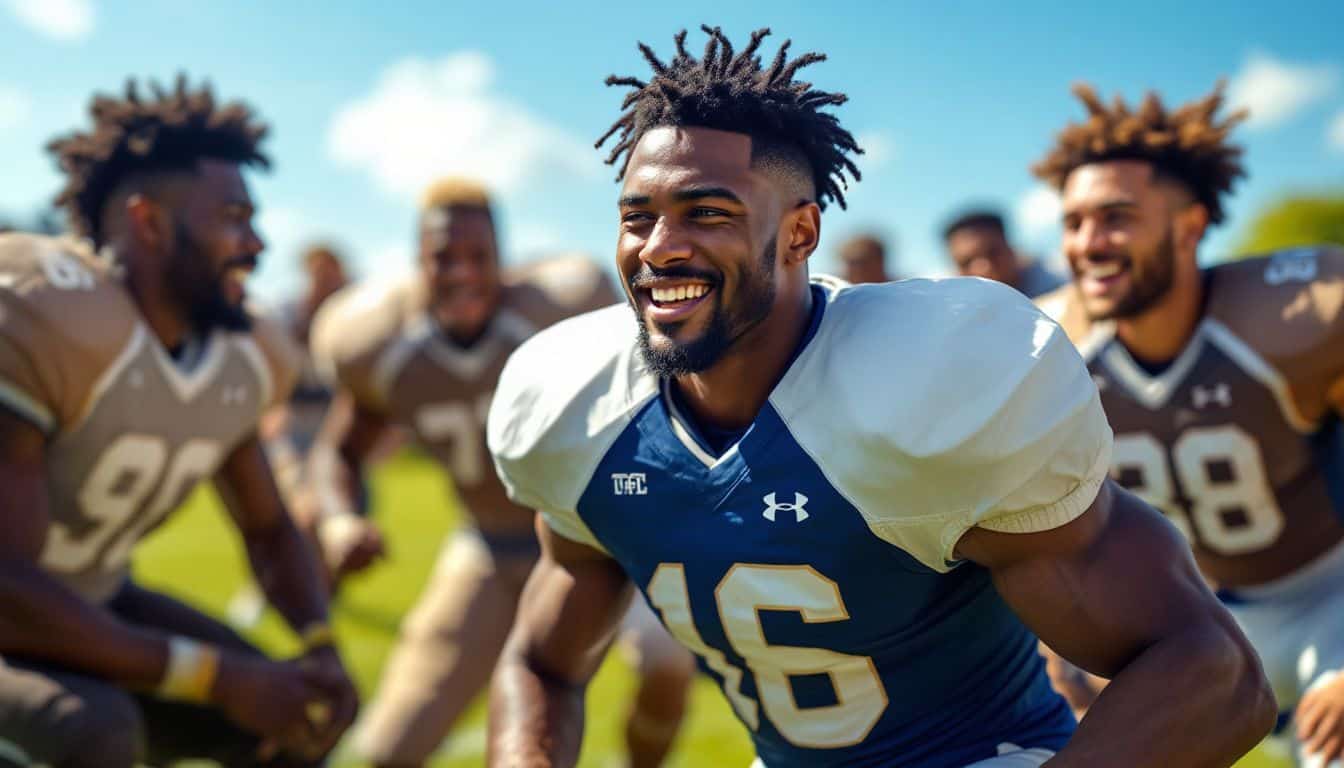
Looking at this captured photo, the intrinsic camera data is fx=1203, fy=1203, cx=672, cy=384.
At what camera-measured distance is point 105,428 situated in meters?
3.28

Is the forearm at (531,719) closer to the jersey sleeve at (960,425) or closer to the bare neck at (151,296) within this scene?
the jersey sleeve at (960,425)

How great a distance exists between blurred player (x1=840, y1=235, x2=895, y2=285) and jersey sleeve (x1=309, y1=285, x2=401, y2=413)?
13.1ft

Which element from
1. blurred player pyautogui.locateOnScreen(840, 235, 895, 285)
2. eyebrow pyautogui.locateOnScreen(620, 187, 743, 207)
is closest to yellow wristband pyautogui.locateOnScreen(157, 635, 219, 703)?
eyebrow pyautogui.locateOnScreen(620, 187, 743, 207)

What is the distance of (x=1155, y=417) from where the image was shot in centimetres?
352

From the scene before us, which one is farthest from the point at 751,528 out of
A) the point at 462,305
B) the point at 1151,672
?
the point at 462,305

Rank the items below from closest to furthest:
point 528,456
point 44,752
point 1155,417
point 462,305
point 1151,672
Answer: point 1151,672
point 528,456
point 44,752
point 1155,417
point 462,305

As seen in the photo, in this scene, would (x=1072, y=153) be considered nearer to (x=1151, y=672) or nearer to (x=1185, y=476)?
(x=1185, y=476)

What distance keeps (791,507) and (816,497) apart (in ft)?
0.16

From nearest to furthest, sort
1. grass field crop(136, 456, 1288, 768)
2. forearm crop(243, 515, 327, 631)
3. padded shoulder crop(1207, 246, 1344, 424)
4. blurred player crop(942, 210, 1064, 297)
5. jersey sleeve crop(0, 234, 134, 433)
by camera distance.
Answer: jersey sleeve crop(0, 234, 134, 433)
padded shoulder crop(1207, 246, 1344, 424)
forearm crop(243, 515, 327, 631)
grass field crop(136, 456, 1288, 768)
blurred player crop(942, 210, 1064, 297)

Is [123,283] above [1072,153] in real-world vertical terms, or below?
below

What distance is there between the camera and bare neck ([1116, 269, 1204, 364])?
356 cm

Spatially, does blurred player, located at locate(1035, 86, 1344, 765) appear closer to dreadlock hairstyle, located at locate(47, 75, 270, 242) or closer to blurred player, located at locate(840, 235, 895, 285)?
dreadlock hairstyle, located at locate(47, 75, 270, 242)

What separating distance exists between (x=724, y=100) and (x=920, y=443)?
2.54 feet

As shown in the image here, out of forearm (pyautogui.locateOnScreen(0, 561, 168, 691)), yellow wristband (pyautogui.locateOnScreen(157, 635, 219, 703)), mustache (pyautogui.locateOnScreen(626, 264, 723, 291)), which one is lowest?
yellow wristband (pyautogui.locateOnScreen(157, 635, 219, 703))
